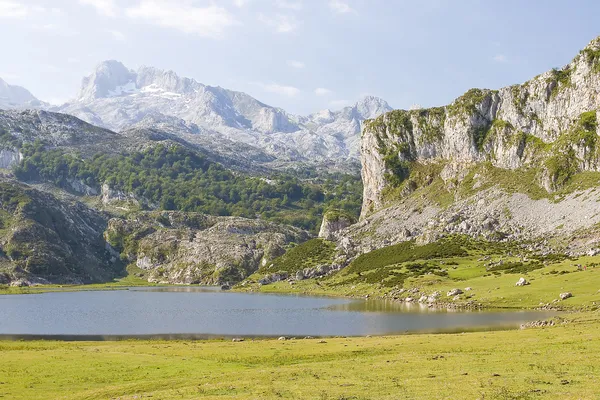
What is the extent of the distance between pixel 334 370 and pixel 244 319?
72.3m

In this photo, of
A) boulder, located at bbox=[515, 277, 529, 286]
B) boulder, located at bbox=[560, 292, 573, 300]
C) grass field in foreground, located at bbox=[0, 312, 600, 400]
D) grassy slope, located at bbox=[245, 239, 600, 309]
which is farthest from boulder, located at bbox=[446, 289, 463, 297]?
grass field in foreground, located at bbox=[0, 312, 600, 400]

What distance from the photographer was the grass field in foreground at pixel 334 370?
32906mm

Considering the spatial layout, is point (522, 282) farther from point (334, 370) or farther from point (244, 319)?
point (334, 370)

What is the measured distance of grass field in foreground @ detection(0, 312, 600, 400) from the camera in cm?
3291

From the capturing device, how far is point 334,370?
140 ft

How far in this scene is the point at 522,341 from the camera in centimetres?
5250

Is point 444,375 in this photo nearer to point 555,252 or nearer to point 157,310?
point 157,310

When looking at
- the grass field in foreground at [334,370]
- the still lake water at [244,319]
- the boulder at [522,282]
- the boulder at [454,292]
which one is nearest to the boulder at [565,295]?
the still lake water at [244,319]

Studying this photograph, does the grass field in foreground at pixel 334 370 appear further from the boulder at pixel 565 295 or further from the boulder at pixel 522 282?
the boulder at pixel 522 282

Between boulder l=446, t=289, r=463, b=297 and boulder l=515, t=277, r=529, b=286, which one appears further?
boulder l=446, t=289, r=463, b=297

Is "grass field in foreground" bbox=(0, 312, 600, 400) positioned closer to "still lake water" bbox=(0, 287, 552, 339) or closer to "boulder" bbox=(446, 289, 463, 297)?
"still lake water" bbox=(0, 287, 552, 339)

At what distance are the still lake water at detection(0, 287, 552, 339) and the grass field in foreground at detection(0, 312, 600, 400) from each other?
24028mm

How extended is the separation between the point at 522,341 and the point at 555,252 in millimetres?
112528

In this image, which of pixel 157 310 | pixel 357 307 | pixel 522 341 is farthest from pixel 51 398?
pixel 157 310
